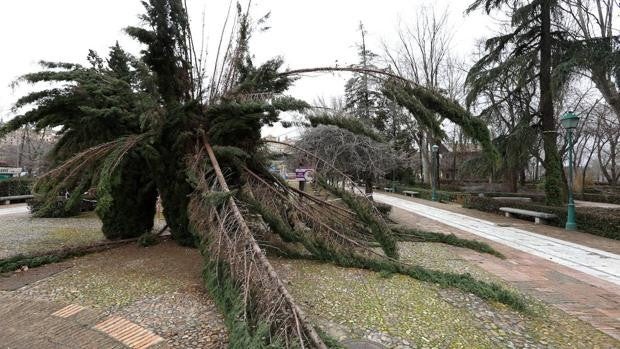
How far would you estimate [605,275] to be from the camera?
482cm

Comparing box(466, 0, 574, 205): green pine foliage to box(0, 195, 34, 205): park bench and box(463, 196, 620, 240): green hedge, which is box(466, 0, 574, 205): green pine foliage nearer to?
box(463, 196, 620, 240): green hedge

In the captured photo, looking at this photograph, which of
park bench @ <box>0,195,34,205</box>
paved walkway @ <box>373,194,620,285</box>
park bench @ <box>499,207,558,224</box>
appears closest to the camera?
paved walkway @ <box>373,194,620,285</box>

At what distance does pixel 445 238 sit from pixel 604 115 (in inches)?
902

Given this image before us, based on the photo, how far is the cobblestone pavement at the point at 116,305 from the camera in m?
2.64

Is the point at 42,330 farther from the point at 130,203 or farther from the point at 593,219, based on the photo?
the point at 593,219

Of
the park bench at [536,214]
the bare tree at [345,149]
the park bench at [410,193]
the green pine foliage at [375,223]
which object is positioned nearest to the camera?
the green pine foliage at [375,223]

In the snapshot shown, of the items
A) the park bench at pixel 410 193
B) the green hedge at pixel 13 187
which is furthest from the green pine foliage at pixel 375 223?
the park bench at pixel 410 193

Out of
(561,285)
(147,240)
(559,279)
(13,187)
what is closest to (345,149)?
(147,240)

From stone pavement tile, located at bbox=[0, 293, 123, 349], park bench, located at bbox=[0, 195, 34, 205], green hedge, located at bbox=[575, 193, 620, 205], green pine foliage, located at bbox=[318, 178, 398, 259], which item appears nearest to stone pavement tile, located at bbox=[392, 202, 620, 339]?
green pine foliage, located at bbox=[318, 178, 398, 259]

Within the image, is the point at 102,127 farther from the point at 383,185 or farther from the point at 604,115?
the point at 604,115

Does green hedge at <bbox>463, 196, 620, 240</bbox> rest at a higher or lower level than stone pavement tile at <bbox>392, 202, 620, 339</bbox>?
higher

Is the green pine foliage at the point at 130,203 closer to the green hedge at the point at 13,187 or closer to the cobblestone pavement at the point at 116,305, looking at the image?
the cobblestone pavement at the point at 116,305

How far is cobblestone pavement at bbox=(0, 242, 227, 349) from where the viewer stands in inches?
104

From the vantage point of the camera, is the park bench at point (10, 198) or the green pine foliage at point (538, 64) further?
the park bench at point (10, 198)
